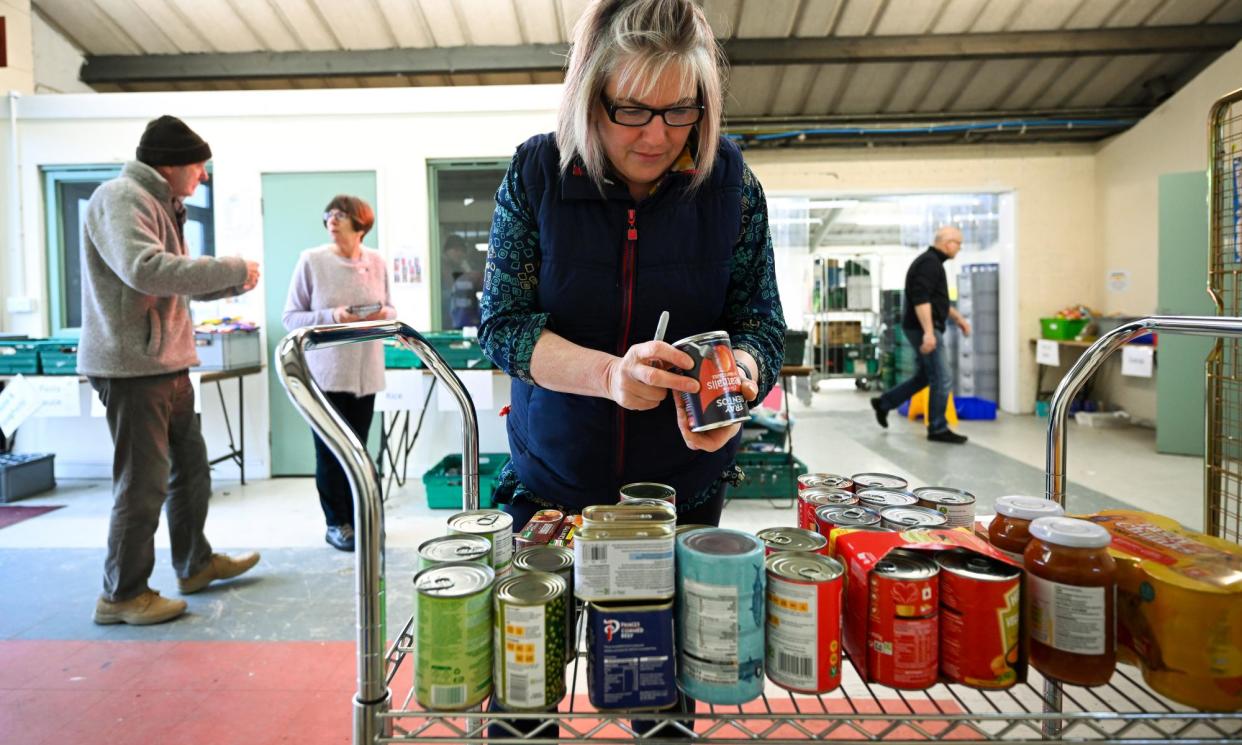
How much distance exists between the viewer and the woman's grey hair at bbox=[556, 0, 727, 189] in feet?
3.13

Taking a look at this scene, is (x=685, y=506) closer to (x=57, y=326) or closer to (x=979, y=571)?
(x=979, y=571)

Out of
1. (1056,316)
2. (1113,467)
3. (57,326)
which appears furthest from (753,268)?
(1056,316)

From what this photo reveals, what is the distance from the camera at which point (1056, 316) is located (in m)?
6.93

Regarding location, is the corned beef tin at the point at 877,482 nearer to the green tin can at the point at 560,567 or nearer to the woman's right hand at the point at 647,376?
the woman's right hand at the point at 647,376

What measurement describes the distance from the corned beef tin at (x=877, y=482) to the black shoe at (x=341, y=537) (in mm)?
2772

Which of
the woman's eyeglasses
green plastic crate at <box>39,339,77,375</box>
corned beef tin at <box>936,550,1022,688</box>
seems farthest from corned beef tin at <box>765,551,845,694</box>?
green plastic crate at <box>39,339,77,375</box>

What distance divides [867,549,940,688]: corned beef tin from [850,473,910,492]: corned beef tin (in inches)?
16.3

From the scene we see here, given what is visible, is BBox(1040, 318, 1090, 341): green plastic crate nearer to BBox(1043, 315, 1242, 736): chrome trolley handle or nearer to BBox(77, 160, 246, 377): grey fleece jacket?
BBox(1043, 315, 1242, 736): chrome trolley handle

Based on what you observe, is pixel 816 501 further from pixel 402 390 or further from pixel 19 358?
pixel 19 358

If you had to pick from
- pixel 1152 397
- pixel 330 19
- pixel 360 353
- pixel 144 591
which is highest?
pixel 330 19

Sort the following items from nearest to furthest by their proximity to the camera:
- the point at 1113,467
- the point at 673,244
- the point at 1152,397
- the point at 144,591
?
the point at 673,244 < the point at 144,591 < the point at 1113,467 < the point at 1152,397

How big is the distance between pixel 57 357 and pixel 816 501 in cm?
487

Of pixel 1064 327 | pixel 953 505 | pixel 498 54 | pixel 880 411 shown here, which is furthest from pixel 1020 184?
pixel 953 505

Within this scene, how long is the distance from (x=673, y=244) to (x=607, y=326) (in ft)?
0.55
